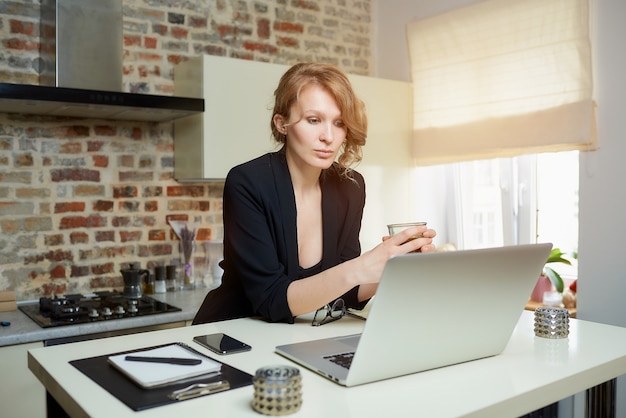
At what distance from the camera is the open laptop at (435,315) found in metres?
1.09

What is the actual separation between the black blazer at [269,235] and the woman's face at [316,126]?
0.33ft

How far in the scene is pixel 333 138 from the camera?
1.79 m

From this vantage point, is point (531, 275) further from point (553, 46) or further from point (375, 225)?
point (375, 225)

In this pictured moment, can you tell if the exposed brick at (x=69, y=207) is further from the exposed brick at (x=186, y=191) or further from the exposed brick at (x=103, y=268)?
the exposed brick at (x=186, y=191)

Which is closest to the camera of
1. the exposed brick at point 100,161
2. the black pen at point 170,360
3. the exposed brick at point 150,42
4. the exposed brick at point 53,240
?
the black pen at point 170,360

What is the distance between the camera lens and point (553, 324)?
149 centimetres

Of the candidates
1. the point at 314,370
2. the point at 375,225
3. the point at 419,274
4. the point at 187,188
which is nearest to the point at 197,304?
the point at 187,188

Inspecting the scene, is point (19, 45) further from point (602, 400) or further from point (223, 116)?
point (602, 400)

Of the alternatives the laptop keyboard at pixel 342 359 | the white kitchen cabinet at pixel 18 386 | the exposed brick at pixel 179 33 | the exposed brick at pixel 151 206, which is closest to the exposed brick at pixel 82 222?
the exposed brick at pixel 151 206

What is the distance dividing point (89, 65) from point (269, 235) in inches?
64.2

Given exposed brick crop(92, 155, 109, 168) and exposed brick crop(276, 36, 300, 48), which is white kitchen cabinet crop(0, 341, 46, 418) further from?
exposed brick crop(276, 36, 300, 48)

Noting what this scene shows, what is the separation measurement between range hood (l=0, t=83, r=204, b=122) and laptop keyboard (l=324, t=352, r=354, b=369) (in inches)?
69.1

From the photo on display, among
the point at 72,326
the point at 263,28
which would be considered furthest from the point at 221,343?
the point at 263,28

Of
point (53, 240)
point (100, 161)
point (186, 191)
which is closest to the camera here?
point (53, 240)
